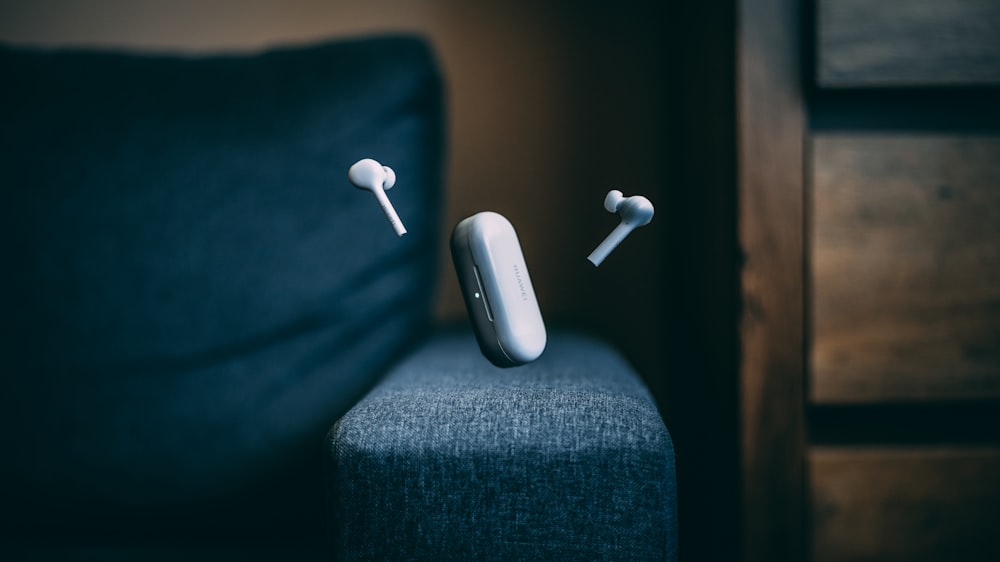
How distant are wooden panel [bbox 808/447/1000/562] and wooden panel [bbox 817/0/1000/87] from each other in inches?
13.1

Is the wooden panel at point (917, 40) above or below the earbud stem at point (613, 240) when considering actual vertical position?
above

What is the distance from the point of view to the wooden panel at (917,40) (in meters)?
0.53

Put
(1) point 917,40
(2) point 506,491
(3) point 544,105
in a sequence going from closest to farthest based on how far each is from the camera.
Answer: (2) point 506,491, (1) point 917,40, (3) point 544,105

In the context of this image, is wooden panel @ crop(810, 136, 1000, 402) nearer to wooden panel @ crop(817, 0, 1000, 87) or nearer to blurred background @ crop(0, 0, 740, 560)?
wooden panel @ crop(817, 0, 1000, 87)

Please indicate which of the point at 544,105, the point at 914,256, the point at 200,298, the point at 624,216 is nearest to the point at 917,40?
the point at 914,256

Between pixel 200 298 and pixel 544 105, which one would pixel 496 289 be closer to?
pixel 200 298

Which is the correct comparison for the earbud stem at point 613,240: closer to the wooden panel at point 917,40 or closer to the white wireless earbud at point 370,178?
the white wireless earbud at point 370,178

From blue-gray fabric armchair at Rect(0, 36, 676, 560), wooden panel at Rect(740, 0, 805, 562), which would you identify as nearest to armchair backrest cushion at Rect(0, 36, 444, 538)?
blue-gray fabric armchair at Rect(0, 36, 676, 560)

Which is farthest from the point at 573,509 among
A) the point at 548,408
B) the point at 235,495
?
the point at 235,495

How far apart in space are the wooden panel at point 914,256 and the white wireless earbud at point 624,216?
248 mm

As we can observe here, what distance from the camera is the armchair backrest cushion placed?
557 millimetres

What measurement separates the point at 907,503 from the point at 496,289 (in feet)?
1.46

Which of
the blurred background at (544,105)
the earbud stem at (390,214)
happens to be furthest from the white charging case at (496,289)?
the blurred background at (544,105)

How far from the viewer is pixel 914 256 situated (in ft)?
1.78
